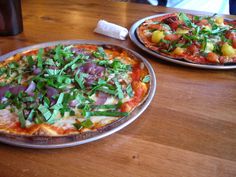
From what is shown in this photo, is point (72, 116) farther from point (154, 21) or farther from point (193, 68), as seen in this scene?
point (154, 21)

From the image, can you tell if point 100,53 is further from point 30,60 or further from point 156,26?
point 156,26

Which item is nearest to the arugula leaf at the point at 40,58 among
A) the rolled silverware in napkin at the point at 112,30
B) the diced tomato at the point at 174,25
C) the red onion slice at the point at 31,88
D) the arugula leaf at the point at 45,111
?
the red onion slice at the point at 31,88

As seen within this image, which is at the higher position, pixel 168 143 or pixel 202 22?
pixel 202 22

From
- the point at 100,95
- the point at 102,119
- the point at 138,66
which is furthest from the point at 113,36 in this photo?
the point at 102,119

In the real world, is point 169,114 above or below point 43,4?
below

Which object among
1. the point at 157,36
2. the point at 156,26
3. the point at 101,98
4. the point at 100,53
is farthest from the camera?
the point at 156,26

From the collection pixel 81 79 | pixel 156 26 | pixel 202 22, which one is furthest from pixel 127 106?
pixel 202 22

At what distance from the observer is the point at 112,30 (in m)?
1.23

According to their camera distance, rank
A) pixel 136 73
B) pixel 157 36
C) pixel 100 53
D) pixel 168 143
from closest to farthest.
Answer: pixel 168 143 < pixel 136 73 < pixel 100 53 < pixel 157 36

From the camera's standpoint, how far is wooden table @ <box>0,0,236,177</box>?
60cm

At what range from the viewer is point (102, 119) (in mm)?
712

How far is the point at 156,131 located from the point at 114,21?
2.70 ft

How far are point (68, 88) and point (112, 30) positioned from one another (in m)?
0.48

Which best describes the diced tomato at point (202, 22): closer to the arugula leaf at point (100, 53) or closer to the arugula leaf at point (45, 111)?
the arugula leaf at point (100, 53)
